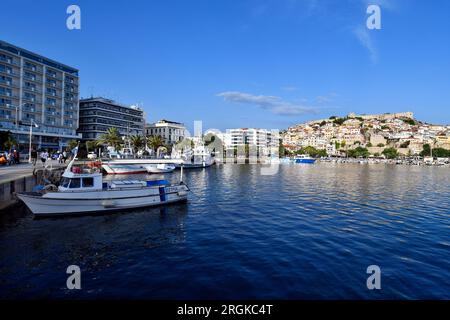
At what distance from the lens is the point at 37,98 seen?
102 metres

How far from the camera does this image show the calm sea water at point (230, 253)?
12.8 metres

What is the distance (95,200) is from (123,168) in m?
46.8

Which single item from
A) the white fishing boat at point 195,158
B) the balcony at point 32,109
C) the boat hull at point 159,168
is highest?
the balcony at point 32,109

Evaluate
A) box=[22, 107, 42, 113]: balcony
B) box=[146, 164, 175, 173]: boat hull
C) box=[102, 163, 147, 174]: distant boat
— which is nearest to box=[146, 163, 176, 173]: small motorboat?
box=[146, 164, 175, 173]: boat hull

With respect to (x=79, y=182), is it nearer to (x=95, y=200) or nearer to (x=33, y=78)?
(x=95, y=200)

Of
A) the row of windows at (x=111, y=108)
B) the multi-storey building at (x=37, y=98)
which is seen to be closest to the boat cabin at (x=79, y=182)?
the multi-storey building at (x=37, y=98)

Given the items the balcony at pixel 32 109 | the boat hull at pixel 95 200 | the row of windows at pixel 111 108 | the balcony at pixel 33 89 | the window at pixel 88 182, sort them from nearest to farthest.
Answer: the boat hull at pixel 95 200 → the window at pixel 88 182 → the balcony at pixel 32 109 → the balcony at pixel 33 89 → the row of windows at pixel 111 108

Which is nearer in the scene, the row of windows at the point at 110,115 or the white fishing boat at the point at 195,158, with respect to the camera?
the white fishing boat at the point at 195,158

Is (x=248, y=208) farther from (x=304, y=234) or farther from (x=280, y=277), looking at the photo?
(x=280, y=277)

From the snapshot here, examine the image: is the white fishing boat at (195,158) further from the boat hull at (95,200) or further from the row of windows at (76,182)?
the row of windows at (76,182)

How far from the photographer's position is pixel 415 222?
25812 mm

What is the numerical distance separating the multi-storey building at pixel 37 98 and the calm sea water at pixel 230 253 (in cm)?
8318

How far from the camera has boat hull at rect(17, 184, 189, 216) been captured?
81.1 feet

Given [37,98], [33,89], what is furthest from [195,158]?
[33,89]
